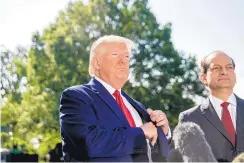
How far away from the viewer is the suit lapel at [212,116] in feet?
4.30

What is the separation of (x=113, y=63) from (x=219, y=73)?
1.52 ft

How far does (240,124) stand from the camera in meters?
1.34

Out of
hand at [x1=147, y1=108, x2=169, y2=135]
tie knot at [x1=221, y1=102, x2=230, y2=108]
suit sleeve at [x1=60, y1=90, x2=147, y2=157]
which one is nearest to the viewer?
suit sleeve at [x1=60, y1=90, x2=147, y2=157]

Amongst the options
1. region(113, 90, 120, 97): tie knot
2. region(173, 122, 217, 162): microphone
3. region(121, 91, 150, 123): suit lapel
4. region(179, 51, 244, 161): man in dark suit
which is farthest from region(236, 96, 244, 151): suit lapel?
region(113, 90, 120, 97): tie knot

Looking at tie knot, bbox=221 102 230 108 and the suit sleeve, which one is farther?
tie knot, bbox=221 102 230 108

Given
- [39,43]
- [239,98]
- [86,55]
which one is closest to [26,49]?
[39,43]

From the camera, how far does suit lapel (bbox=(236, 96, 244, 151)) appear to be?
1.30 metres

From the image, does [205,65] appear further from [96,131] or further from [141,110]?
[96,131]

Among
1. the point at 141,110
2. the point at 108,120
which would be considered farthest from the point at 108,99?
the point at 141,110

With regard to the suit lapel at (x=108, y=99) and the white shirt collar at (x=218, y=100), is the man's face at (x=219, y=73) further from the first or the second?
the suit lapel at (x=108, y=99)

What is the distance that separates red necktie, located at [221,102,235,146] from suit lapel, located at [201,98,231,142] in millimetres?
24

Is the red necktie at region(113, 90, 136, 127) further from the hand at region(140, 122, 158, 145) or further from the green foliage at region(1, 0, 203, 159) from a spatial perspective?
the green foliage at region(1, 0, 203, 159)

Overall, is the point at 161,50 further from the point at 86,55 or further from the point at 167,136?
the point at 167,136

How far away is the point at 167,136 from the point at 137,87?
18.1 feet
